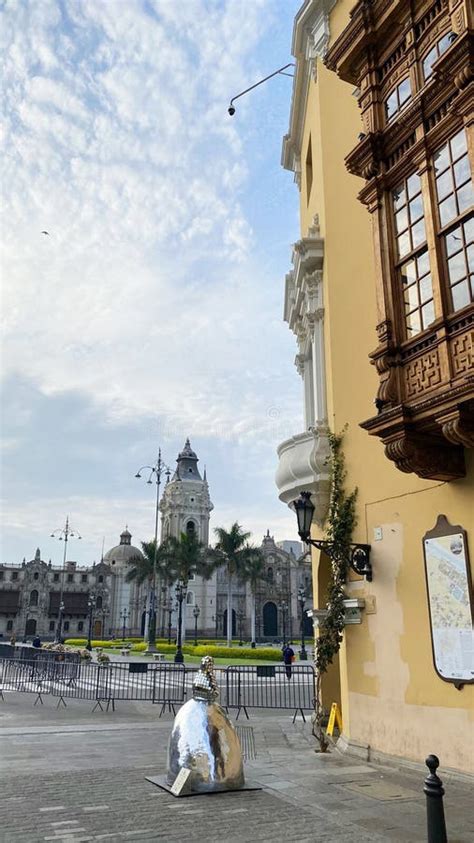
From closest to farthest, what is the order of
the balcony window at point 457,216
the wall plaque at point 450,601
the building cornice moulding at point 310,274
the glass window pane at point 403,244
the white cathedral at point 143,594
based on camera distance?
the balcony window at point 457,216 → the wall plaque at point 450,601 → the glass window pane at point 403,244 → the building cornice moulding at point 310,274 → the white cathedral at point 143,594

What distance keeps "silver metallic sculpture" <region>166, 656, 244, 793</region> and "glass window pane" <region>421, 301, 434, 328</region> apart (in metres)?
5.65

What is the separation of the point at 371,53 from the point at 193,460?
104745 mm

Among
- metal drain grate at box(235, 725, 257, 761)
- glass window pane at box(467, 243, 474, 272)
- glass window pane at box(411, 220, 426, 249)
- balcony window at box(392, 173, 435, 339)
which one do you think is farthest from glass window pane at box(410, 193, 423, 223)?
metal drain grate at box(235, 725, 257, 761)

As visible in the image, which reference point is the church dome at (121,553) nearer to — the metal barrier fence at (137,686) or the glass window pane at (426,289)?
the metal barrier fence at (137,686)

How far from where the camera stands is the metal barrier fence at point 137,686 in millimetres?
19750

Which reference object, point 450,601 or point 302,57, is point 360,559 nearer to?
point 450,601

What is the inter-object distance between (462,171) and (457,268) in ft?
4.32

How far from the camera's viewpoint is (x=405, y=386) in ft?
29.2

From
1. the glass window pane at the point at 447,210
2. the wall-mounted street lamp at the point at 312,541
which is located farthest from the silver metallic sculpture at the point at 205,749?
the glass window pane at the point at 447,210

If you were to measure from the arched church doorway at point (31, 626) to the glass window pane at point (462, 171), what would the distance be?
10497 centimetres

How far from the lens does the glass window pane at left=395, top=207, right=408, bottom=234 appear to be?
31.9 ft

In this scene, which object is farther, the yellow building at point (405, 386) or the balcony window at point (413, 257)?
the balcony window at point (413, 257)

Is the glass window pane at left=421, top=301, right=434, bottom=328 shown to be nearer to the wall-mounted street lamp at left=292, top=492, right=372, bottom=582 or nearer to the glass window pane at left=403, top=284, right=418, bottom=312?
the glass window pane at left=403, top=284, right=418, bottom=312

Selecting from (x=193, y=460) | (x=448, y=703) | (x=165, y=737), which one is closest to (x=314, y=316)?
(x=448, y=703)
